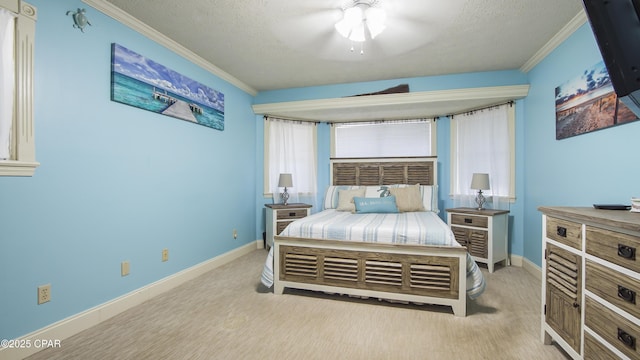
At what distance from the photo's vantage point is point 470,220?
350cm

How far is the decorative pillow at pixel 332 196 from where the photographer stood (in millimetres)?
4203

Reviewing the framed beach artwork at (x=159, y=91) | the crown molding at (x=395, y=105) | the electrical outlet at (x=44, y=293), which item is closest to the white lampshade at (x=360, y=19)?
the crown molding at (x=395, y=105)

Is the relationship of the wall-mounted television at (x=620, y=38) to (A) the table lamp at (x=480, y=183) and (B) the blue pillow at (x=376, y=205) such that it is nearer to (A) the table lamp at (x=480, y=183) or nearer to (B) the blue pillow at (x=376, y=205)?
(B) the blue pillow at (x=376, y=205)

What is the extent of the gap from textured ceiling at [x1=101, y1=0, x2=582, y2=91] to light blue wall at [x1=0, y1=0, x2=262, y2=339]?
459 mm

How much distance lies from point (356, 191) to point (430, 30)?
2.17 metres

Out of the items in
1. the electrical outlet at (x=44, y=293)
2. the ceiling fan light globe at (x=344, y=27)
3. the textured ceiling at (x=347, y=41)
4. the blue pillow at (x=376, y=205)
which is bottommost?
the electrical outlet at (x=44, y=293)

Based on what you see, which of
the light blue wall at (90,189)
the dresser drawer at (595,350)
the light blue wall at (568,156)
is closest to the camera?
the dresser drawer at (595,350)

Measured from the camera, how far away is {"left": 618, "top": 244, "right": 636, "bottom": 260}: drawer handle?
1.18m

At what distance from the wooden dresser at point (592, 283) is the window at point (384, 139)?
262 cm

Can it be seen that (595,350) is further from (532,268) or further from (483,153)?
(483,153)

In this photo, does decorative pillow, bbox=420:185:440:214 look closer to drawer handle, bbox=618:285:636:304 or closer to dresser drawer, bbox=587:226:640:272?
dresser drawer, bbox=587:226:640:272

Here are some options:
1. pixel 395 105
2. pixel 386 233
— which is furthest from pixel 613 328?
pixel 395 105

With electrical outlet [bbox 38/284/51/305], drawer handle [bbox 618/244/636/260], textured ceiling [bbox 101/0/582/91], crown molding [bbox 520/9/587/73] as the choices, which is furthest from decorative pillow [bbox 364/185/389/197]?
electrical outlet [bbox 38/284/51/305]

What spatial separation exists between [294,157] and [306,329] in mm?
2956
